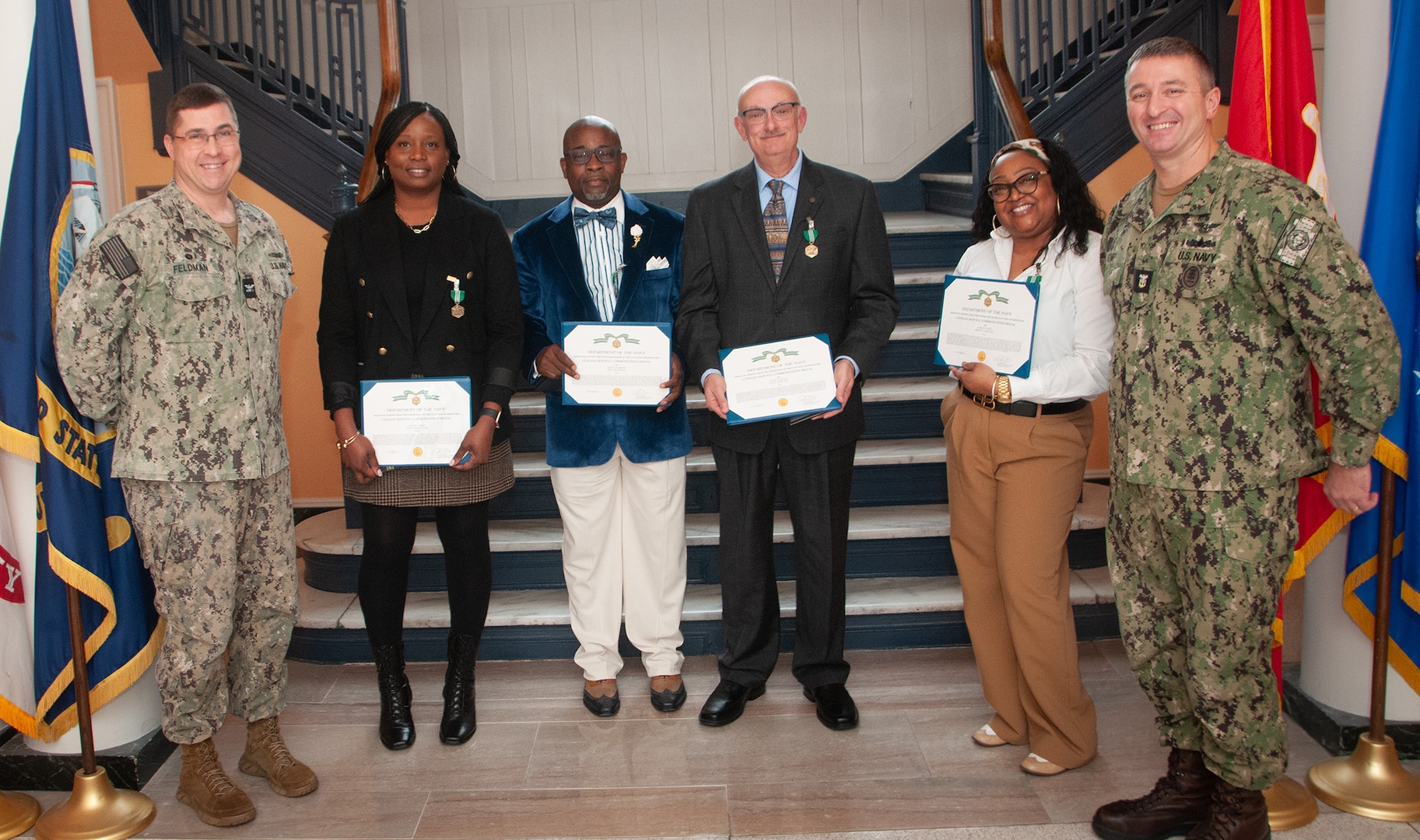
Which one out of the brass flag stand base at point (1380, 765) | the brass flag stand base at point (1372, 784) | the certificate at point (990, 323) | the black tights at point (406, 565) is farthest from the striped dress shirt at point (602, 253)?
the brass flag stand base at point (1372, 784)

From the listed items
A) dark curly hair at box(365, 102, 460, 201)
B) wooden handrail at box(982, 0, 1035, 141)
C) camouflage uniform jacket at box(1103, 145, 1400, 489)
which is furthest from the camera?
wooden handrail at box(982, 0, 1035, 141)

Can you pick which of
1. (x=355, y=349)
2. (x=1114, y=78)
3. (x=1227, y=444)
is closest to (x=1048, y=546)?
(x=1227, y=444)

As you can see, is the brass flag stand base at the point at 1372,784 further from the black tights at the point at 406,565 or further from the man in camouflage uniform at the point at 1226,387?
the black tights at the point at 406,565

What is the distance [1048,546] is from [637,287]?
1235mm

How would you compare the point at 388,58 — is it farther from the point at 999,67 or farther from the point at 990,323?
the point at 990,323

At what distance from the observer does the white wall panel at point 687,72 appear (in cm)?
570

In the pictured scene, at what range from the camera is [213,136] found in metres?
2.32

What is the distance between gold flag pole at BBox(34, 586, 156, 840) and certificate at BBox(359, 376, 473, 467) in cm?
77

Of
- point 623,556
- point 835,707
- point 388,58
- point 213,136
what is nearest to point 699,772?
point 835,707

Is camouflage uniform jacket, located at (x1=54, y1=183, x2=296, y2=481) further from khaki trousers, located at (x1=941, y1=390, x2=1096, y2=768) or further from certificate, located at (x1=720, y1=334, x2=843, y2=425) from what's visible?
khaki trousers, located at (x1=941, y1=390, x2=1096, y2=768)

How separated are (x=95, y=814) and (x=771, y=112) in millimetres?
2325

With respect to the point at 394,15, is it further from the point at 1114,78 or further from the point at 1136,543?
the point at 1136,543

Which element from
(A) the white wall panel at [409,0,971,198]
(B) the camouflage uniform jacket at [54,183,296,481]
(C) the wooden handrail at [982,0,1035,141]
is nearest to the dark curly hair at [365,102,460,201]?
(B) the camouflage uniform jacket at [54,183,296,481]

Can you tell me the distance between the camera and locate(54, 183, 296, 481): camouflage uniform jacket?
2244 mm
